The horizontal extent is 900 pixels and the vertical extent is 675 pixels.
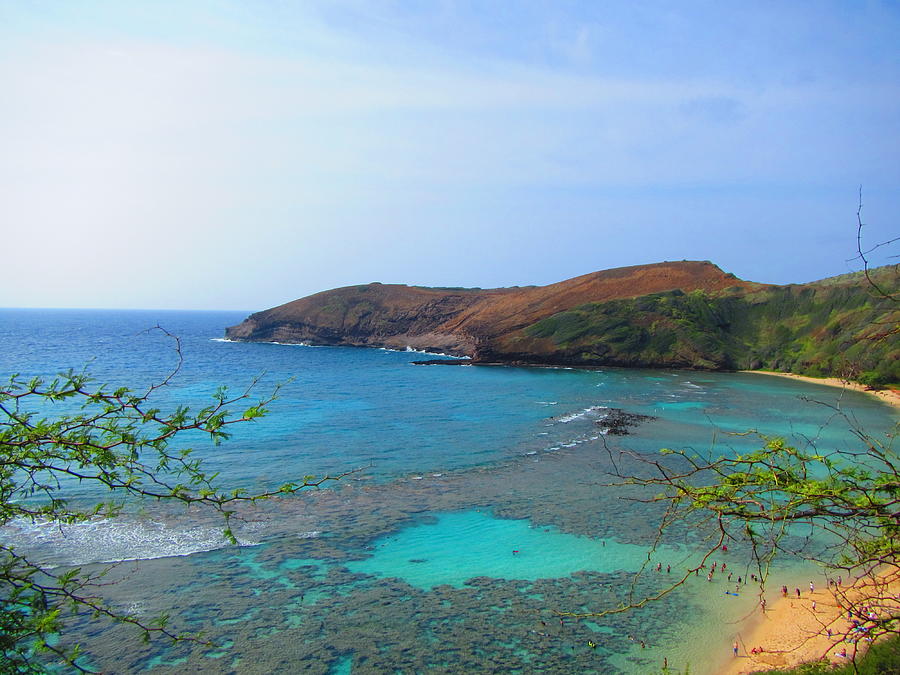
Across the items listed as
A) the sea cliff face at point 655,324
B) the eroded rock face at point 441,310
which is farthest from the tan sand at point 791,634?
the eroded rock face at point 441,310

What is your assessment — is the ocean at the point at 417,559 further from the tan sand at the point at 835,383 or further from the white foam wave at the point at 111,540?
the tan sand at the point at 835,383

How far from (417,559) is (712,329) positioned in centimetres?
7189

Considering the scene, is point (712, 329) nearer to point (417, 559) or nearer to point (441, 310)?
point (441, 310)

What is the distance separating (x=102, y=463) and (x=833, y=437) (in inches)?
1595

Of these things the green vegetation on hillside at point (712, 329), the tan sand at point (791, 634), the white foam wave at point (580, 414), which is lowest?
the tan sand at point (791, 634)

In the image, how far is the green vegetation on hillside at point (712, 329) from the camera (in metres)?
71.2

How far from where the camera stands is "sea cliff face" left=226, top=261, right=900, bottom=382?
70.6 meters

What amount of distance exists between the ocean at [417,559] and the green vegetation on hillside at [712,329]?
34024mm

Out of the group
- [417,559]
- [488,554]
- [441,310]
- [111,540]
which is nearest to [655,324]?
[441,310]

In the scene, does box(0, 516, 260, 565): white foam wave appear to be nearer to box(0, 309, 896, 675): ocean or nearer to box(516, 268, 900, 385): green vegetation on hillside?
box(0, 309, 896, 675): ocean

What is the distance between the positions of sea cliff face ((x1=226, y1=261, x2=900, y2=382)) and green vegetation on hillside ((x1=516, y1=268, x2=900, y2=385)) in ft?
0.48

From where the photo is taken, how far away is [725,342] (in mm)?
76500

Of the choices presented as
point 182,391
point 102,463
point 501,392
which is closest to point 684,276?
point 501,392

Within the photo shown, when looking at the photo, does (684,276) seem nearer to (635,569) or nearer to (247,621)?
(635,569)
